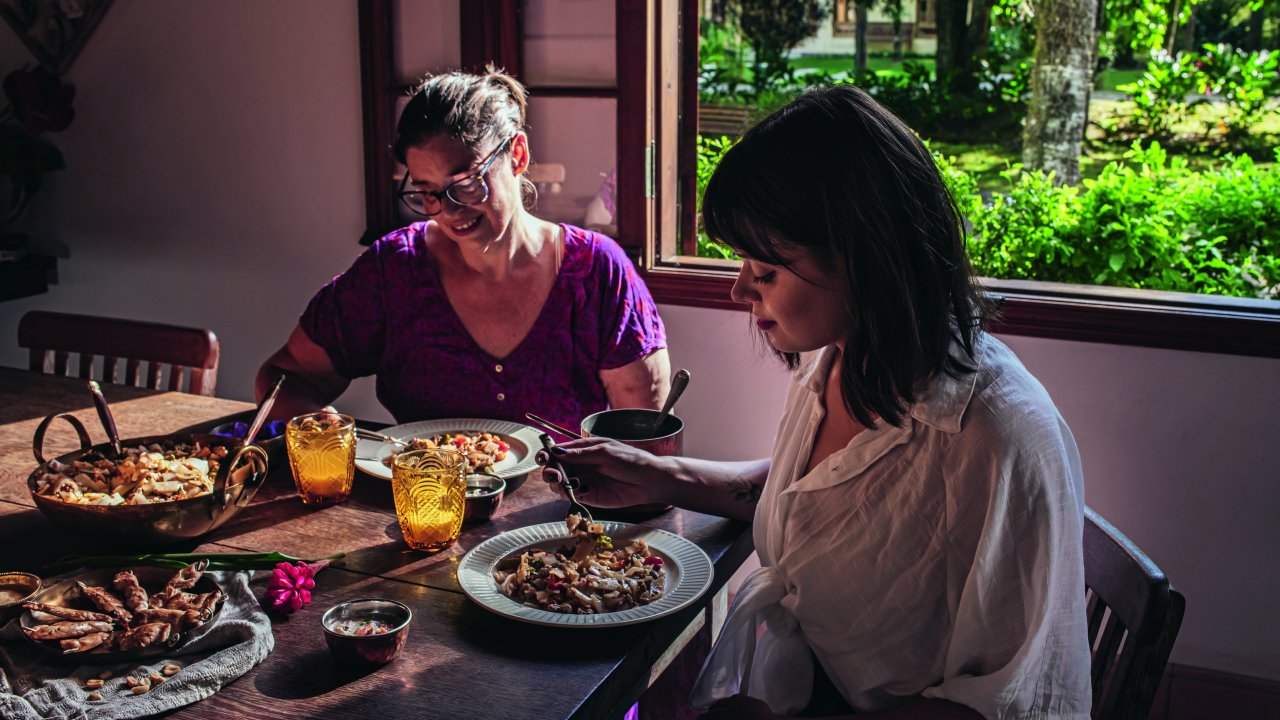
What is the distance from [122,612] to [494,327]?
1.00m

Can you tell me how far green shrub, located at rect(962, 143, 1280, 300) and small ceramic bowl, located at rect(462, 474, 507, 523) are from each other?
6.23 ft

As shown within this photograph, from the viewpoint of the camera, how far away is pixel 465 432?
1836 millimetres

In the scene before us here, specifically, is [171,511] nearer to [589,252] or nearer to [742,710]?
[742,710]

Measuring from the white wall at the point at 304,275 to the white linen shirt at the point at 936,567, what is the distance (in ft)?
4.69

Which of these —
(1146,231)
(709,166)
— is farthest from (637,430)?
(1146,231)

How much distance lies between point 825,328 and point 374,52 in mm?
2299

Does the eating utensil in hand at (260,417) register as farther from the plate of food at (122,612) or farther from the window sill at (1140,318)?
the window sill at (1140,318)

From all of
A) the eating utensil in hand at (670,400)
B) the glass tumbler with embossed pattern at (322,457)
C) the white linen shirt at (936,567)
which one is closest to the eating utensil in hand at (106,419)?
the glass tumbler with embossed pattern at (322,457)

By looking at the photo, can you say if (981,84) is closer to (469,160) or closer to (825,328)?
(469,160)

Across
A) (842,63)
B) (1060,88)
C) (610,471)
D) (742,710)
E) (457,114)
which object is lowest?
(742,710)

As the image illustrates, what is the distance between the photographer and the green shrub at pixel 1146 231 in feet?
9.07

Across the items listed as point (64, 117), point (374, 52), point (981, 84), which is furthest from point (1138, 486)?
point (64, 117)

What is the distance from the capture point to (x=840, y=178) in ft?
3.82

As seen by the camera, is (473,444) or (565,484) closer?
(565,484)
